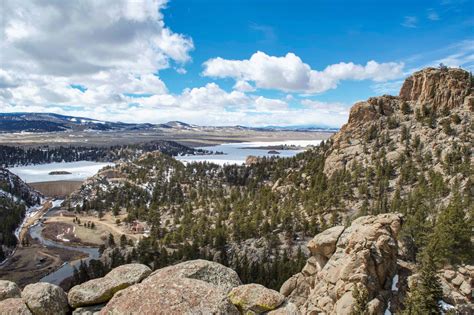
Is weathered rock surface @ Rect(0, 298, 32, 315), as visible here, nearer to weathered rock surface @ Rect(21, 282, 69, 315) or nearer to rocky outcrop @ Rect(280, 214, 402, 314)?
weathered rock surface @ Rect(21, 282, 69, 315)

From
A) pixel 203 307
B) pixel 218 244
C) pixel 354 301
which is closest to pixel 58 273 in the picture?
pixel 218 244

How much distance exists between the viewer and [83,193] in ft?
609

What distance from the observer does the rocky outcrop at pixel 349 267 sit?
33750 millimetres

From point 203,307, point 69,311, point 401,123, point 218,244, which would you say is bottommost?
point 218,244

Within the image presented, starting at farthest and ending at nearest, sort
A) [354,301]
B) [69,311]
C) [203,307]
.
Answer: [354,301] < [69,311] < [203,307]

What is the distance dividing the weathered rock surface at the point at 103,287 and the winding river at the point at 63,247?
262 feet

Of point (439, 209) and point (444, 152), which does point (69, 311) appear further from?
point (444, 152)

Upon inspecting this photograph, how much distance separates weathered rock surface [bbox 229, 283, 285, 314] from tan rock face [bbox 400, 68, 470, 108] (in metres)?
124

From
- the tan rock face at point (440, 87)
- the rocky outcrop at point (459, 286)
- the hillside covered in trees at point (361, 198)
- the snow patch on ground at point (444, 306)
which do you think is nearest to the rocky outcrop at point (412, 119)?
the tan rock face at point (440, 87)

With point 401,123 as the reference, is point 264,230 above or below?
below

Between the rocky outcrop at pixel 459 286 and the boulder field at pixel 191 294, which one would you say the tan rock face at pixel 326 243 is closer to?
the boulder field at pixel 191 294

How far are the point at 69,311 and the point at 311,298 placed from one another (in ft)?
87.5

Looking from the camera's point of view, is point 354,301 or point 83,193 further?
point 83,193

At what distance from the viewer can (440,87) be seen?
117375mm
